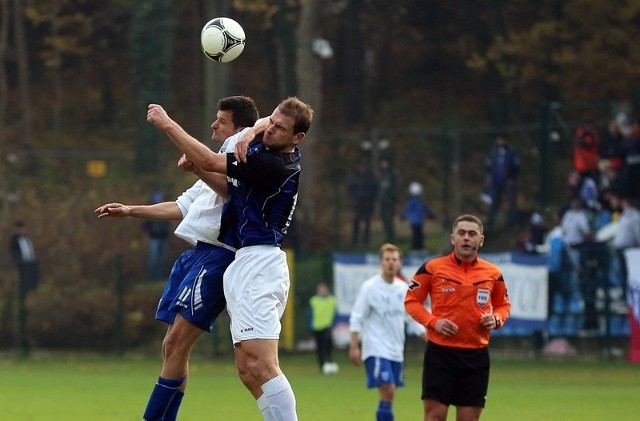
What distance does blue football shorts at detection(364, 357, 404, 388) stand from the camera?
1323 cm

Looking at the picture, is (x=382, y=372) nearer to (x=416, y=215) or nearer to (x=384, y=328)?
(x=384, y=328)

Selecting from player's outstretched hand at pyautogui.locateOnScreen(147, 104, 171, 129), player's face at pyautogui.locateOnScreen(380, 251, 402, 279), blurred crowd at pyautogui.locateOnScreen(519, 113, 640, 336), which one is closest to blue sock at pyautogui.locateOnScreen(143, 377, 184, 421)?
player's outstretched hand at pyautogui.locateOnScreen(147, 104, 171, 129)

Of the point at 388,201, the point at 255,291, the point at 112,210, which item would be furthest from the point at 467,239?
the point at 388,201

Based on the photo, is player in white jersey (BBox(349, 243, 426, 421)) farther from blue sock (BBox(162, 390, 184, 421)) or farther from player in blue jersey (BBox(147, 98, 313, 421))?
player in blue jersey (BBox(147, 98, 313, 421))

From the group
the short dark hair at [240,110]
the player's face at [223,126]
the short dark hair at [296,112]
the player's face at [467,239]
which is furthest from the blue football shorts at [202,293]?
the player's face at [467,239]

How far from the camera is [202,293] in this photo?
31.5ft

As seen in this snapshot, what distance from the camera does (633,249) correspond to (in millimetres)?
22578

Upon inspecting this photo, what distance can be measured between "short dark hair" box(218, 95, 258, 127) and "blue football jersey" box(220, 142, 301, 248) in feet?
2.06

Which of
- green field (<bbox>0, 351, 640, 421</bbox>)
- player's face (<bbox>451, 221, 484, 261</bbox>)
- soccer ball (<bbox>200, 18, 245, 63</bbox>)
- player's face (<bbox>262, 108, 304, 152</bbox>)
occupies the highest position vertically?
soccer ball (<bbox>200, 18, 245, 63</bbox>)

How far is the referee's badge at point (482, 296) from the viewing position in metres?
10.2

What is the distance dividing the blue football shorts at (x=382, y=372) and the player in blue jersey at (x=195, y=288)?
3798 mm

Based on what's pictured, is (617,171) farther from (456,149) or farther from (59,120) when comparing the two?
(59,120)

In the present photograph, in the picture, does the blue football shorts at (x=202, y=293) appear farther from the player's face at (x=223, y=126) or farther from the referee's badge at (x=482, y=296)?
the referee's badge at (x=482, y=296)

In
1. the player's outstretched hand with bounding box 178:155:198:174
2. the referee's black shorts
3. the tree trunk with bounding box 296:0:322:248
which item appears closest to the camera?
the player's outstretched hand with bounding box 178:155:198:174
